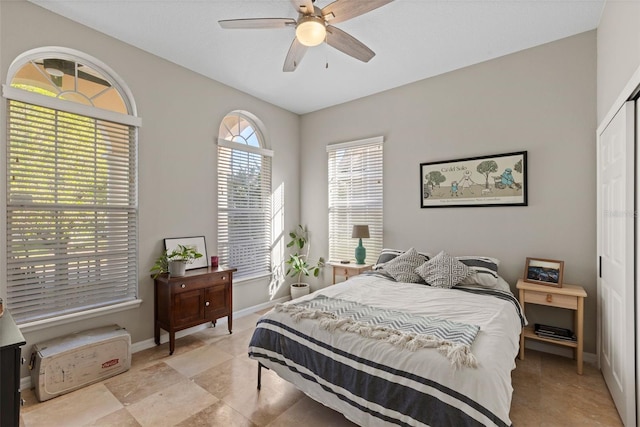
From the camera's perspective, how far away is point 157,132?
3332 mm

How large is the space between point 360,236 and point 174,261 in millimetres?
2288

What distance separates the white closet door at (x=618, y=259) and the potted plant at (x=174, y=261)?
11.9 feet

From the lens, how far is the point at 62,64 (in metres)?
2.80

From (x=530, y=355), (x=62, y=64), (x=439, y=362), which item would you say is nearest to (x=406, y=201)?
(x=530, y=355)

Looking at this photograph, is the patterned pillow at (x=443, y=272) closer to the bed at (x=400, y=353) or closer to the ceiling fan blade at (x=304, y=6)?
the bed at (x=400, y=353)

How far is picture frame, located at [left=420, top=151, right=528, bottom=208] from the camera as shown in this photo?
3.24 meters

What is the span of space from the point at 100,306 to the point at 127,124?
5.99 ft

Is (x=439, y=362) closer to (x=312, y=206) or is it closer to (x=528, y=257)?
(x=528, y=257)

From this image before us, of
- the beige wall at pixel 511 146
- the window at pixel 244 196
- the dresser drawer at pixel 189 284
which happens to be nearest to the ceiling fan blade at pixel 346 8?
the beige wall at pixel 511 146

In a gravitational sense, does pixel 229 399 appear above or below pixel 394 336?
below

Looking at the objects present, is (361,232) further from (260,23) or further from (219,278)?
(260,23)

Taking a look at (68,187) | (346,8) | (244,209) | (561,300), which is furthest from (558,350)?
(68,187)

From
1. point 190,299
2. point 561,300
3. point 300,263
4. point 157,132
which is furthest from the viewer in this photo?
point 300,263

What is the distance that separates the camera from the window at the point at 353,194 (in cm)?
434
